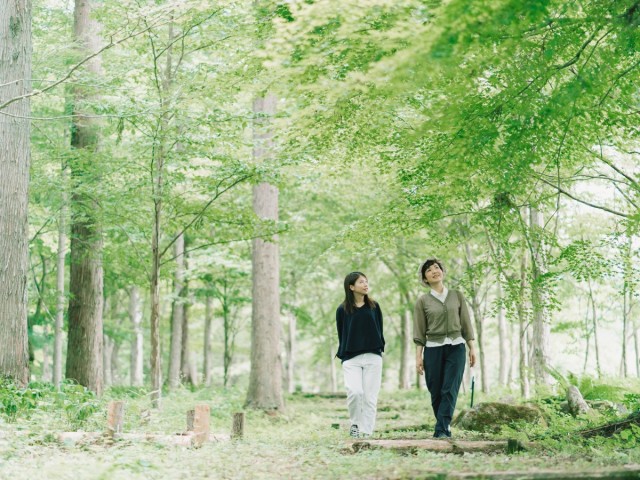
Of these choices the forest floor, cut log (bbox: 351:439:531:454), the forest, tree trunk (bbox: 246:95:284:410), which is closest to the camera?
the forest floor

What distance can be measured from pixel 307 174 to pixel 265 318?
3.73 metres

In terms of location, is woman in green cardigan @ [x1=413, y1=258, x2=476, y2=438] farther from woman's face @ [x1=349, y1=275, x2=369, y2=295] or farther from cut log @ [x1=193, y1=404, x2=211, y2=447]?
cut log @ [x1=193, y1=404, x2=211, y2=447]

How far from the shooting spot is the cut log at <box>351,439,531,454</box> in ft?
19.3

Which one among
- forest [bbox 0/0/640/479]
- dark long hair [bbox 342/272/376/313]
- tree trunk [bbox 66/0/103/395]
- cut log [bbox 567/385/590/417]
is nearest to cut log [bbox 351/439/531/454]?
forest [bbox 0/0/640/479]

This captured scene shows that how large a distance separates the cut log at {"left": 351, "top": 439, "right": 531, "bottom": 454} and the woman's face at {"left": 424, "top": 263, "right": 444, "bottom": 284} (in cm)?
179

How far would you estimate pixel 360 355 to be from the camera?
7.64m

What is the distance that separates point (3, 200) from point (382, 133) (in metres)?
5.38

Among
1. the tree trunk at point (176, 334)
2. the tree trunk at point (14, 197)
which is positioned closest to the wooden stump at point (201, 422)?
the tree trunk at point (14, 197)

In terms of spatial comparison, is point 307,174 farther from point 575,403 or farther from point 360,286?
point 575,403

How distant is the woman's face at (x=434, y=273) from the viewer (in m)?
7.20

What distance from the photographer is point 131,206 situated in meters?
10.3

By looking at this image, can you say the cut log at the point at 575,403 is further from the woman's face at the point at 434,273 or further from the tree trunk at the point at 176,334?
the tree trunk at the point at 176,334

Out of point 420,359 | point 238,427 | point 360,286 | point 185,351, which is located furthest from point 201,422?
point 185,351

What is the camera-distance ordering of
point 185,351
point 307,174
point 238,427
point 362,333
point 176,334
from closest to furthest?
point 362,333
point 238,427
point 307,174
point 176,334
point 185,351
